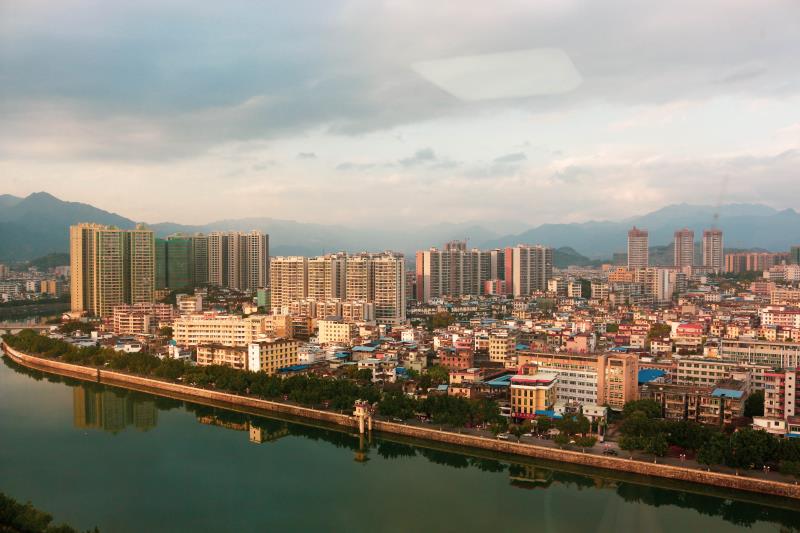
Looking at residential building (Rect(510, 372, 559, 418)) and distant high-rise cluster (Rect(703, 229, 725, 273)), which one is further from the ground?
distant high-rise cluster (Rect(703, 229, 725, 273))

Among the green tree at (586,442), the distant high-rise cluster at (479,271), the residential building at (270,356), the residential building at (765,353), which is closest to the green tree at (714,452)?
the green tree at (586,442)

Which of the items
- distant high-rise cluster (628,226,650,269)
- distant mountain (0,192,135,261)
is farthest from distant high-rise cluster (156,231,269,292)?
distant mountain (0,192,135,261)

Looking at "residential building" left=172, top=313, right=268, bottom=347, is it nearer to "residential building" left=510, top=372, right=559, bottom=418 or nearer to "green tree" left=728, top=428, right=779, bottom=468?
"residential building" left=510, top=372, right=559, bottom=418

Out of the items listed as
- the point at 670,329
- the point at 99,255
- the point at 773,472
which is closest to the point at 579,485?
the point at 773,472

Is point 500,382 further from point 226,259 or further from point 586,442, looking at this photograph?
point 226,259

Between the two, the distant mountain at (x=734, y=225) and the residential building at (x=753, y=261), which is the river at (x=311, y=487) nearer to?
the distant mountain at (x=734, y=225)

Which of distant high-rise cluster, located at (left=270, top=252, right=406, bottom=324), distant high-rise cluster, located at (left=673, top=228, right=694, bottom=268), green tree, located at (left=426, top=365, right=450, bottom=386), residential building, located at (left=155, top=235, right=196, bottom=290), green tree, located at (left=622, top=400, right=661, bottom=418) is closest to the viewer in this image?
green tree, located at (left=622, top=400, right=661, bottom=418)

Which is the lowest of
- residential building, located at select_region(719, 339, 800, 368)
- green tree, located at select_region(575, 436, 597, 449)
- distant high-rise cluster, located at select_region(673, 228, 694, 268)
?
green tree, located at select_region(575, 436, 597, 449)
